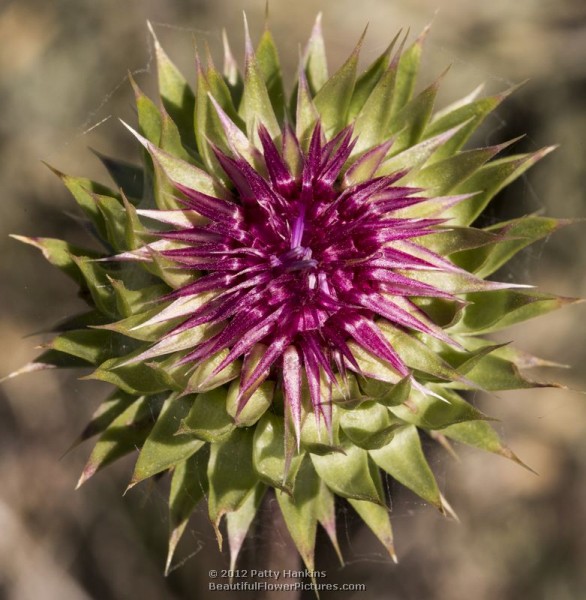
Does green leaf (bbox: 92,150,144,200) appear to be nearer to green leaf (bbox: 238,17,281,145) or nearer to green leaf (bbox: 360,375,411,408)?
green leaf (bbox: 238,17,281,145)

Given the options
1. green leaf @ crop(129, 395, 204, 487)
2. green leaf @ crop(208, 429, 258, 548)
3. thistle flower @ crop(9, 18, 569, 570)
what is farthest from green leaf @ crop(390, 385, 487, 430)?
green leaf @ crop(129, 395, 204, 487)

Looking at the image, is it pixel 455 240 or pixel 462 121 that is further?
pixel 462 121

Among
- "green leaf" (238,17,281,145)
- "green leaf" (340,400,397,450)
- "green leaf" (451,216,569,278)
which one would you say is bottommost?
"green leaf" (340,400,397,450)

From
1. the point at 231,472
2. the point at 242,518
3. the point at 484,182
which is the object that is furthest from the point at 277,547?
the point at 484,182

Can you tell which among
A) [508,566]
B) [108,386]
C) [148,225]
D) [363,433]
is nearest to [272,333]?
[363,433]

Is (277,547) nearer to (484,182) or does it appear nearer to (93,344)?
(93,344)

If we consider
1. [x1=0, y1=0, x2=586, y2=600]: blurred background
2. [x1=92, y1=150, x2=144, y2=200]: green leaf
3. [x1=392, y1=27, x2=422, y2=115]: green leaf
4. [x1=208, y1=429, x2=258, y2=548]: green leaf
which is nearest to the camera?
[x1=208, y1=429, x2=258, y2=548]: green leaf
